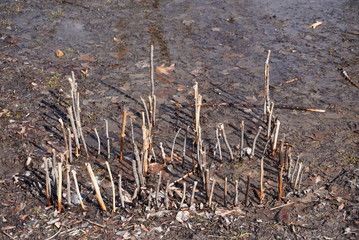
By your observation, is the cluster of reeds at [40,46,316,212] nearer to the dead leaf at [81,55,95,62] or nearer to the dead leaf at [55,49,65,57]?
the dead leaf at [81,55,95,62]

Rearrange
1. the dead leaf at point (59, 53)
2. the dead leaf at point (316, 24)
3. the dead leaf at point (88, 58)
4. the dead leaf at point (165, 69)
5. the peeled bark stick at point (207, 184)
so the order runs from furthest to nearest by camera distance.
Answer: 1. the dead leaf at point (316, 24)
2. the dead leaf at point (59, 53)
3. the dead leaf at point (88, 58)
4. the dead leaf at point (165, 69)
5. the peeled bark stick at point (207, 184)

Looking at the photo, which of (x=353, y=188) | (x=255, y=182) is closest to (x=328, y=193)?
(x=353, y=188)

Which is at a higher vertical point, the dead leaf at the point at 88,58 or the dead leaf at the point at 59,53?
the dead leaf at the point at 59,53

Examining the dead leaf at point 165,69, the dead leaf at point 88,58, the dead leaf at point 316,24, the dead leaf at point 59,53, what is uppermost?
the dead leaf at point 316,24

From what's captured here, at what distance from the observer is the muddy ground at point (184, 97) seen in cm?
392

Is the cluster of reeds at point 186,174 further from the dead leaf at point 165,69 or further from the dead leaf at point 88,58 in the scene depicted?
the dead leaf at point 88,58

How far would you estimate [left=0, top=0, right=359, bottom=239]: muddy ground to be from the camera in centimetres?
392

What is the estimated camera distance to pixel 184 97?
557 cm

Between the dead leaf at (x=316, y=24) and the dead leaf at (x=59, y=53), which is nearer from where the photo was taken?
the dead leaf at (x=59, y=53)

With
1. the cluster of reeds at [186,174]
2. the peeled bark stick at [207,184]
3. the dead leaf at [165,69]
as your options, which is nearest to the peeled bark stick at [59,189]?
the cluster of reeds at [186,174]

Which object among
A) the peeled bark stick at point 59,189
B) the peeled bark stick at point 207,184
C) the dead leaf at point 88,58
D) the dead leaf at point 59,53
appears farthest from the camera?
the dead leaf at point 59,53

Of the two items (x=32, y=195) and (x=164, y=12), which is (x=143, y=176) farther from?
(x=164, y=12)

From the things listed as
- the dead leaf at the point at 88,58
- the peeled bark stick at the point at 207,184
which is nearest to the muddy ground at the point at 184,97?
the dead leaf at the point at 88,58

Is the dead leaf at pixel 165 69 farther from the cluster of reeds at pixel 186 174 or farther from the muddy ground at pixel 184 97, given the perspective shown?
the cluster of reeds at pixel 186 174
